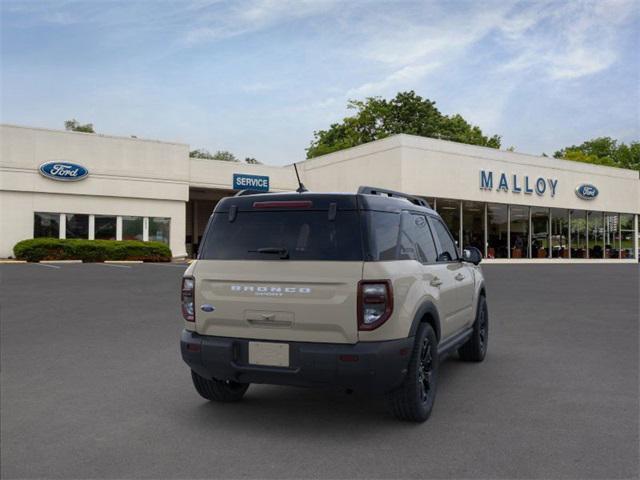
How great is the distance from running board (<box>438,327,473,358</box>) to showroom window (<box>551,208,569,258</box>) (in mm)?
39062

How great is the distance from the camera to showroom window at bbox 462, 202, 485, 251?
1492 inches

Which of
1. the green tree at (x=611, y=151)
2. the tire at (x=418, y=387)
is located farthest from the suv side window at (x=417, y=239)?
the green tree at (x=611, y=151)

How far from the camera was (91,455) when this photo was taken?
151 inches

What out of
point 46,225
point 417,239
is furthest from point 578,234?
point 417,239

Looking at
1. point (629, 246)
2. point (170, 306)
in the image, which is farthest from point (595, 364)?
point (629, 246)

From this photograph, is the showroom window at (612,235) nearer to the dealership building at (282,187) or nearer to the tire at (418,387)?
the dealership building at (282,187)

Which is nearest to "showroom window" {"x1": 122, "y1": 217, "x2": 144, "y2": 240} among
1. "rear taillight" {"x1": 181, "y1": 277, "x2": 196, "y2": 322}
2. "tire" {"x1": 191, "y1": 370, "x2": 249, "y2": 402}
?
"tire" {"x1": 191, "y1": 370, "x2": 249, "y2": 402}

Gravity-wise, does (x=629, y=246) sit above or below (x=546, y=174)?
below

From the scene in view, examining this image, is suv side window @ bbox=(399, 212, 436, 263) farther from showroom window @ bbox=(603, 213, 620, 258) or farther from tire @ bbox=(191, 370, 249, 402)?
showroom window @ bbox=(603, 213, 620, 258)

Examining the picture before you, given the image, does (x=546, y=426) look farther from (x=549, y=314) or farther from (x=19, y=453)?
(x=549, y=314)

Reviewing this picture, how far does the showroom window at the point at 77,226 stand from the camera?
3127 centimetres

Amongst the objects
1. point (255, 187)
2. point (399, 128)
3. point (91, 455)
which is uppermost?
point (399, 128)

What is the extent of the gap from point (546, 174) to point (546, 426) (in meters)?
38.9

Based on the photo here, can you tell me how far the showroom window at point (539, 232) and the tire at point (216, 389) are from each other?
39060 mm
